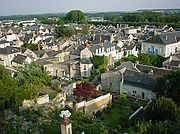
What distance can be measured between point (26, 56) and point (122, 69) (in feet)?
62.5

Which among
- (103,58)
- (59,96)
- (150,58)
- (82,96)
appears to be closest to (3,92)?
(59,96)

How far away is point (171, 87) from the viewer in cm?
2656

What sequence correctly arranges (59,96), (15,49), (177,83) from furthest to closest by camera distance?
(15,49) → (59,96) → (177,83)

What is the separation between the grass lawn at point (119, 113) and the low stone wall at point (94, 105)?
708mm

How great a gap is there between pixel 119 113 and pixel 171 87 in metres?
5.93

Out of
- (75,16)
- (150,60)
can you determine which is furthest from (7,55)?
(75,16)

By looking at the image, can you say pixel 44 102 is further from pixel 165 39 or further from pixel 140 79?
pixel 165 39

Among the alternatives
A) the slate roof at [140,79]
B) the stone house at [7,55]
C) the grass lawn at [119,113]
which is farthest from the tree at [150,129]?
the stone house at [7,55]

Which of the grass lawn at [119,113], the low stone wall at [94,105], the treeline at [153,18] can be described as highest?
the treeline at [153,18]

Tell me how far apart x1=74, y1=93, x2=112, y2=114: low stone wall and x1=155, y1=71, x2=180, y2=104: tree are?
5675 mm

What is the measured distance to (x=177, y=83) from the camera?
86.7 feet

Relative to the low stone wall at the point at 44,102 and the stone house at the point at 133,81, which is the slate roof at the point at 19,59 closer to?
the stone house at the point at 133,81

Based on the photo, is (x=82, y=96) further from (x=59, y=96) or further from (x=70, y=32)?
(x=70, y=32)

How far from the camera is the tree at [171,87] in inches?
1026
